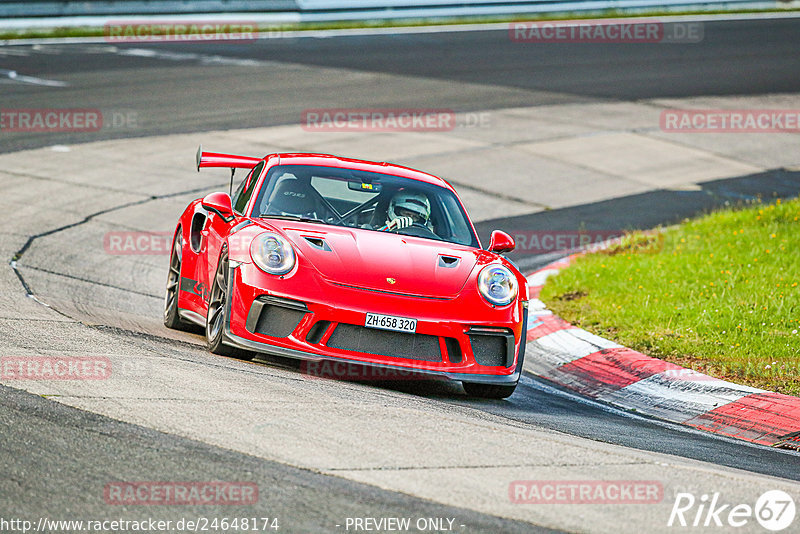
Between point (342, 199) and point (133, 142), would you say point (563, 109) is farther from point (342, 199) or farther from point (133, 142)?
point (342, 199)

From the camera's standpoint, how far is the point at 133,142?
1603 centimetres

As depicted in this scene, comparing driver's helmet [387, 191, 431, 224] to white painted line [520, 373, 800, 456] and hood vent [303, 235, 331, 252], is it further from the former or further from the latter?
white painted line [520, 373, 800, 456]

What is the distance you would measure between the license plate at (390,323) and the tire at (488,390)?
0.69m

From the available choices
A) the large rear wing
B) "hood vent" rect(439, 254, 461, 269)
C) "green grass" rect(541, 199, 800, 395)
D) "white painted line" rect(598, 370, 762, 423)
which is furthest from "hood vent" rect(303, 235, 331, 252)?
"green grass" rect(541, 199, 800, 395)

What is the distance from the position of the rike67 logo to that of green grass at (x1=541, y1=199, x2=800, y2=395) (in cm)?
286

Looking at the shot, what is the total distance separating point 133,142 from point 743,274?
9674mm

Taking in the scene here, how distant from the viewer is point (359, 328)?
6.35 m

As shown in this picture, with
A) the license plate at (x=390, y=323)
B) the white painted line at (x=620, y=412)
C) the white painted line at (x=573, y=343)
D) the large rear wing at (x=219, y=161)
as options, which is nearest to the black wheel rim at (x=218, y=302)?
the license plate at (x=390, y=323)

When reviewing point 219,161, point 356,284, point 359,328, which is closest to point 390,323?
point 359,328

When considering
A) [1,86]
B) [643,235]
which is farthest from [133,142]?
[643,235]

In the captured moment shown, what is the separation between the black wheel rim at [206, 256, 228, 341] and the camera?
6763 millimetres

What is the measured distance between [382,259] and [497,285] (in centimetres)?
76

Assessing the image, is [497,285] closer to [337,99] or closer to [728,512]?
[728,512]

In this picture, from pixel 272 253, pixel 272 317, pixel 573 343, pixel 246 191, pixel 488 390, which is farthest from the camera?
pixel 573 343
